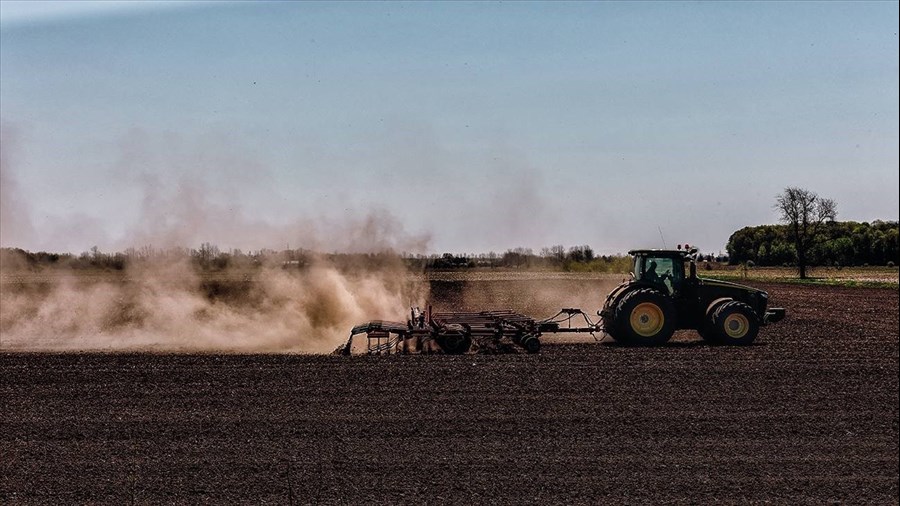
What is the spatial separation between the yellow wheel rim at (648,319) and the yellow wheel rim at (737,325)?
1.89m

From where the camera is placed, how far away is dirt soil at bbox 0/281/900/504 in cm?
991

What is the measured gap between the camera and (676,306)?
71.5 feet

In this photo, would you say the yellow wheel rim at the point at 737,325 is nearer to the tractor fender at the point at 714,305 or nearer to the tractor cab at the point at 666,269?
the tractor fender at the point at 714,305

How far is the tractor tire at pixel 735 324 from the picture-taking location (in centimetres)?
2138

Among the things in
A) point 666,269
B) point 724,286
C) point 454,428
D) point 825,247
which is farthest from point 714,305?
point 454,428

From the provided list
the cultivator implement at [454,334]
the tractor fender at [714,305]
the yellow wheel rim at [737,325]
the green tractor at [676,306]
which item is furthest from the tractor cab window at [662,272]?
the cultivator implement at [454,334]

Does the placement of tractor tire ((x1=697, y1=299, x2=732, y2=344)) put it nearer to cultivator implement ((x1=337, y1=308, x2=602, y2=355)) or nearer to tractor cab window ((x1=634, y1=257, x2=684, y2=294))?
tractor cab window ((x1=634, y1=257, x2=684, y2=294))

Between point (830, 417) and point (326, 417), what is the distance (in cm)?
833

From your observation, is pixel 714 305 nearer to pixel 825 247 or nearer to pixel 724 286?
pixel 724 286

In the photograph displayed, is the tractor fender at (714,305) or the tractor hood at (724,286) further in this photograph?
the tractor hood at (724,286)

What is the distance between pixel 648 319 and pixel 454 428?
10.3 meters

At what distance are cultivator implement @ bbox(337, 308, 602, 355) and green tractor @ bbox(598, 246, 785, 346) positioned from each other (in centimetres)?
114

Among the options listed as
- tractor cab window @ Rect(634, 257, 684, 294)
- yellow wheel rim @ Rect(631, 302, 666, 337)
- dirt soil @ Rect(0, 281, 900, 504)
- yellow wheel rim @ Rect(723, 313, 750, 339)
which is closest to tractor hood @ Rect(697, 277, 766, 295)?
tractor cab window @ Rect(634, 257, 684, 294)

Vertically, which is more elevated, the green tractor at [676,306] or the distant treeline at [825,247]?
the distant treeline at [825,247]
